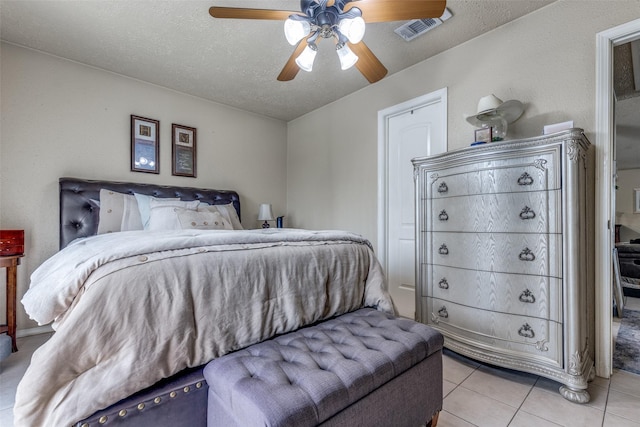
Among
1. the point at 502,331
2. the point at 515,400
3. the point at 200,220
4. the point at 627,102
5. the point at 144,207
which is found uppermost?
the point at 627,102

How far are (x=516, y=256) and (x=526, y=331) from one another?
436 millimetres

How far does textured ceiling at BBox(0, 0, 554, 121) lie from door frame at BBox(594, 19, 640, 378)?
587mm

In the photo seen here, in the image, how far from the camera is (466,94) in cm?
253

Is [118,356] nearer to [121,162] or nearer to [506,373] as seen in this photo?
[506,373]

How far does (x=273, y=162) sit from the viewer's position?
171 inches

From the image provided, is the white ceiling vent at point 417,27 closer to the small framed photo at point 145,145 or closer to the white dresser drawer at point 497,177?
the white dresser drawer at point 497,177

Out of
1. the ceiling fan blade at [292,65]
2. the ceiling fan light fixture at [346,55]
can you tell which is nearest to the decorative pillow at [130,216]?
the ceiling fan blade at [292,65]

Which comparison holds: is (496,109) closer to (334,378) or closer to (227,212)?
(334,378)

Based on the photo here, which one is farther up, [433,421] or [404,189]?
[404,189]

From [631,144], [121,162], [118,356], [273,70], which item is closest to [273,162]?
[273,70]

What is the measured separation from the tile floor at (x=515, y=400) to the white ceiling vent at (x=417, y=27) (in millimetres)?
2519

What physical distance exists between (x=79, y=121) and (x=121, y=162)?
1.60 feet

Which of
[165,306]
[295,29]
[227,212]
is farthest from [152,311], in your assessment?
[227,212]

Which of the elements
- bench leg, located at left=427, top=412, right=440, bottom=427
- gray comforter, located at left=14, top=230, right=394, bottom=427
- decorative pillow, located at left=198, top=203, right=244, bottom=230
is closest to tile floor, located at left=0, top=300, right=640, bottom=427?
bench leg, located at left=427, top=412, right=440, bottom=427
